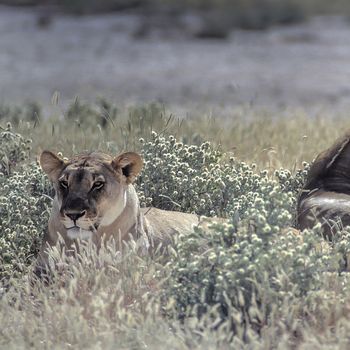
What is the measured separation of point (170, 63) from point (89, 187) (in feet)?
58.1

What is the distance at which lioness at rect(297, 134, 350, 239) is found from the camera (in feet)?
28.8

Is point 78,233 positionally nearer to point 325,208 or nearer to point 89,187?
point 89,187

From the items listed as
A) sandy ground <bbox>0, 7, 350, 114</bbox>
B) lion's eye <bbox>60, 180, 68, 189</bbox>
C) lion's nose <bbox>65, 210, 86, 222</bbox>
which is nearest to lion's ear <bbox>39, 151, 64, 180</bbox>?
lion's eye <bbox>60, 180, 68, 189</bbox>

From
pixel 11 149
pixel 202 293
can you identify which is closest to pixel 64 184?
pixel 202 293

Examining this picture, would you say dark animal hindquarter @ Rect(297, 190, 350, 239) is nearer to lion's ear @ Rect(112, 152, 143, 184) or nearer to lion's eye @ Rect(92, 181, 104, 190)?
lion's ear @ Rect(112, 152, 143, 184)

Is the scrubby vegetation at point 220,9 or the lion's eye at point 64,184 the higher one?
the lion's eye at point 64,184

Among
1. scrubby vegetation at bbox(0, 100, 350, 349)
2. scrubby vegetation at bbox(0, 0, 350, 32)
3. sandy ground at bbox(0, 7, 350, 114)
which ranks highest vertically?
scrubby vegetation at bbox(0, 100, 350, 349)

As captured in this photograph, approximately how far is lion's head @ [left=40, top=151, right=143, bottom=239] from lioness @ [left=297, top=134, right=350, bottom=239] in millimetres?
1629

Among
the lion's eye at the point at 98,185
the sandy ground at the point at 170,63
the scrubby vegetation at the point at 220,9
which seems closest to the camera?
the lion's eye at the point at 98,185

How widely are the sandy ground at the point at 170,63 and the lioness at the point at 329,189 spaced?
9812mm

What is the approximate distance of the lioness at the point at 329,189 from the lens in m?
8.77

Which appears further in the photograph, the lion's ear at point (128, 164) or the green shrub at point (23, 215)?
the green shrub at point (23, 215)

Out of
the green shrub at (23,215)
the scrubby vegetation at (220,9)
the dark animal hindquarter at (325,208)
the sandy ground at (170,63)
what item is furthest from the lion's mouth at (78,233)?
the scrubby vegetation at (220,9)

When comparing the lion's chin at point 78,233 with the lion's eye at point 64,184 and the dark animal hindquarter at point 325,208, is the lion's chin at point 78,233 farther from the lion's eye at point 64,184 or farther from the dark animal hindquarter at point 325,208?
the dark animal hindquarter at point 325,208
